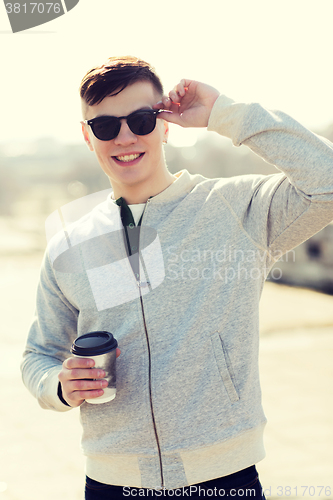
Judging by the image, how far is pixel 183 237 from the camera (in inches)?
78.5

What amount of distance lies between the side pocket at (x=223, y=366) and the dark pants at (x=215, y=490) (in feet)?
1.09

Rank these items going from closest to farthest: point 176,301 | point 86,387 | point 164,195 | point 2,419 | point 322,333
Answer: point 86,387, point 176,301, point 164,195, point 2,419, point 322,333

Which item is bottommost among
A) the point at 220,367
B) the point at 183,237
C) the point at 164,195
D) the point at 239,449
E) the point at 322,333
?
the point at 322,333

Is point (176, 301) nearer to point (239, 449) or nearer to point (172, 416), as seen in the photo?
point (172, 416)

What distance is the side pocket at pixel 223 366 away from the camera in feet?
6.03

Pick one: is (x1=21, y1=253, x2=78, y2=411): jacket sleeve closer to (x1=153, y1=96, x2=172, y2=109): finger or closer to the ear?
the ear

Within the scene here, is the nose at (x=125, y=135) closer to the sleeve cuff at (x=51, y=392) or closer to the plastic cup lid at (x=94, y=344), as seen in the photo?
the plastic cup lid at (x=94, y=344)

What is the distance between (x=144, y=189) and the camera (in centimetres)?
216

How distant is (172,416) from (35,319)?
33.0 inches

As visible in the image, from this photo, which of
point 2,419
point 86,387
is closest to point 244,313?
point 86,387

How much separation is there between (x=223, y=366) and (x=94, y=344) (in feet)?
1.76

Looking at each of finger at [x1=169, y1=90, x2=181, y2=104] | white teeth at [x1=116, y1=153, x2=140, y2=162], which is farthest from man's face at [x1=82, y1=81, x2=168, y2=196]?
finger at [x1=169, y1=90, x2=181, y2=104]

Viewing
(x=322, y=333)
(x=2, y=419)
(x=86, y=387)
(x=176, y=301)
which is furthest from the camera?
(x=322, y=333)

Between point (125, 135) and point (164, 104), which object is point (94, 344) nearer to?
point (125, 135)
